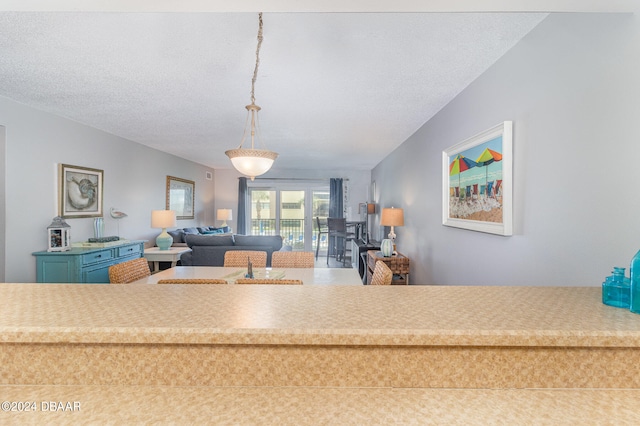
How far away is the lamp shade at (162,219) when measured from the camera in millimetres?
5145

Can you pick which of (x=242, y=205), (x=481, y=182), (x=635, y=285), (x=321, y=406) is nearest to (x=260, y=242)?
(x=481, y=182)

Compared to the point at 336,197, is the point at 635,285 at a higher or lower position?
lower

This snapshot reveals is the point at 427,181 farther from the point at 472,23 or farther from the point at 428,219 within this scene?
the point at 472,23

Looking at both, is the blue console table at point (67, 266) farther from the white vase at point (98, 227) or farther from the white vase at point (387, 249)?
the white vase at point (387, 249)

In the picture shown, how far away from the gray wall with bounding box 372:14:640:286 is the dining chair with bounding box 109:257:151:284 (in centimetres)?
265

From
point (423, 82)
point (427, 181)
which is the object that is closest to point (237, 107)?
point (423, 82)

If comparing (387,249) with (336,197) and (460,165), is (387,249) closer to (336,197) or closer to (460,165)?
(460,165)

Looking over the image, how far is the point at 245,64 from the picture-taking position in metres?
2.33

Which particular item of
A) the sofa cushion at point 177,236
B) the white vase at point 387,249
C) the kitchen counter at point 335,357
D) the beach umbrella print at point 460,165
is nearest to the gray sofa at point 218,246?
the white vase at point 387,249

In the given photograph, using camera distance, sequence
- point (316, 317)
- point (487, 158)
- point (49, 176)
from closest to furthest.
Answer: point (316, 317), point (487, 158), point (49, 176)

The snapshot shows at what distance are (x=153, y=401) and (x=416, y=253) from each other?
150 inches

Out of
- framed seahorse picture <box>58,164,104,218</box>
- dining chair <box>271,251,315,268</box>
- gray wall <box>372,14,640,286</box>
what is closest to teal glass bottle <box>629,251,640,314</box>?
gray wall <box>372,14,640,286</box>

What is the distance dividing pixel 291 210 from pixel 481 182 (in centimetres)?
649

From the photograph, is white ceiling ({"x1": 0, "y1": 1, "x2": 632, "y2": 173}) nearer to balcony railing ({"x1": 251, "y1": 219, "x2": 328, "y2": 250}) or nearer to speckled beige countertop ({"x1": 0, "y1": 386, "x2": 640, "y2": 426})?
speckled beige countertop ({"x1": 0, "y1": 386, "x2": 640, "y2": 426})
